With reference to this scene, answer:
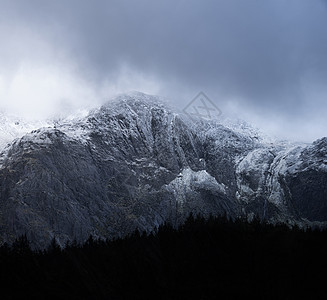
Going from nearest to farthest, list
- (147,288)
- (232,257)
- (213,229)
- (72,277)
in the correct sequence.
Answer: (147,288) → (72,277) → (232,257) → (213,229)

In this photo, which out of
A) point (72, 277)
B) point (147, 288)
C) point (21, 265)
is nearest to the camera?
point (147, 288)

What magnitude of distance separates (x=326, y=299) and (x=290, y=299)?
4.79 meters

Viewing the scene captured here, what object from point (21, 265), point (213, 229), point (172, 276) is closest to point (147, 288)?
point (172, 276)

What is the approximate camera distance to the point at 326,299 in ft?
171

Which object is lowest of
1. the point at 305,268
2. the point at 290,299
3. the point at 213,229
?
the point at 290,299

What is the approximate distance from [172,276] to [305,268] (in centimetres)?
1775

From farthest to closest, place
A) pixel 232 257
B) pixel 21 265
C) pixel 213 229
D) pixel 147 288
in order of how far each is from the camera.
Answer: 1. pixel 213 229
2. pixel 21 265
3. pixel 232 257
4. pixel 147 288

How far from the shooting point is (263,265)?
59.2 meters

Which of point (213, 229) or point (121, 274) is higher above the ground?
point (213, 229)

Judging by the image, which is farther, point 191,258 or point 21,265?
point 21,265

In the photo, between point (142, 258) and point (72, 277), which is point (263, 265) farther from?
point (72, 277)

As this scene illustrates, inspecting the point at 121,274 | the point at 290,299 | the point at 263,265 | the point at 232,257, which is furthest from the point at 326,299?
the point at 121,274

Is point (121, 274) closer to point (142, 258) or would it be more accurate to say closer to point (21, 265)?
point (142, 258)

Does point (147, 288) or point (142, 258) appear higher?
point (142, 258)
